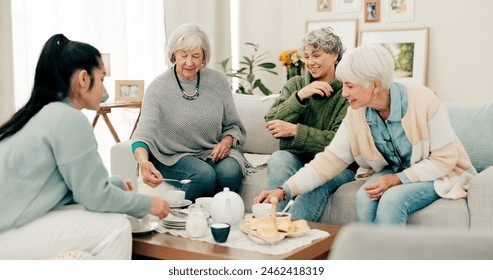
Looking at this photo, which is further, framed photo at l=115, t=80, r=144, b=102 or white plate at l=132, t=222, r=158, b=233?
framed photo at l=115, t=80, r=144, b=102

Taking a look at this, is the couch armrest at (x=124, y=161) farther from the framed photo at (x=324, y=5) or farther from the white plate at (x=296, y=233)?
the framed photo at (x=324, y=5)

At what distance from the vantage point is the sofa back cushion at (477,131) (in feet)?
9.15

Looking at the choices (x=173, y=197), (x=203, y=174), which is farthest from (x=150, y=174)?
(x=173, y=197)

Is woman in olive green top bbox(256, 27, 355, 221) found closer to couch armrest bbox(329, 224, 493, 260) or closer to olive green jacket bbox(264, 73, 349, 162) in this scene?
olive green jacket bbox(264, 73, 349, 162)

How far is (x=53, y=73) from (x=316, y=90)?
1281 millimetres

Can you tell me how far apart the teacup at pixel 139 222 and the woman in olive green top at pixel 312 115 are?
0.74m

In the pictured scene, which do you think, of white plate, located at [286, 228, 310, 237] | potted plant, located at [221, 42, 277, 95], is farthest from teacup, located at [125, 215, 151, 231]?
potted plant, located at [221, 42, 277, 95]

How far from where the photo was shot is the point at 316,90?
9.59 ft

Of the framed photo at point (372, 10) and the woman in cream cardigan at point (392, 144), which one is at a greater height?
the framed photo at point (372, 10)

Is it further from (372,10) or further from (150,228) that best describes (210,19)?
(150,228)

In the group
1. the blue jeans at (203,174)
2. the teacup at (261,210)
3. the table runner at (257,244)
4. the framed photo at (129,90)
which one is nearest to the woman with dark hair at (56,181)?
the table runner at (257,244)

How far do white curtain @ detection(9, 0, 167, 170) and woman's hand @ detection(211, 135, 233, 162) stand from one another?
1833 mm

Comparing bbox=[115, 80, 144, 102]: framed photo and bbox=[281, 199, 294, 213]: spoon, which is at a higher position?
bbox=[115, 80, 144, 102]: framed photo

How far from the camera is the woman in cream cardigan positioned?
95.7 inches
